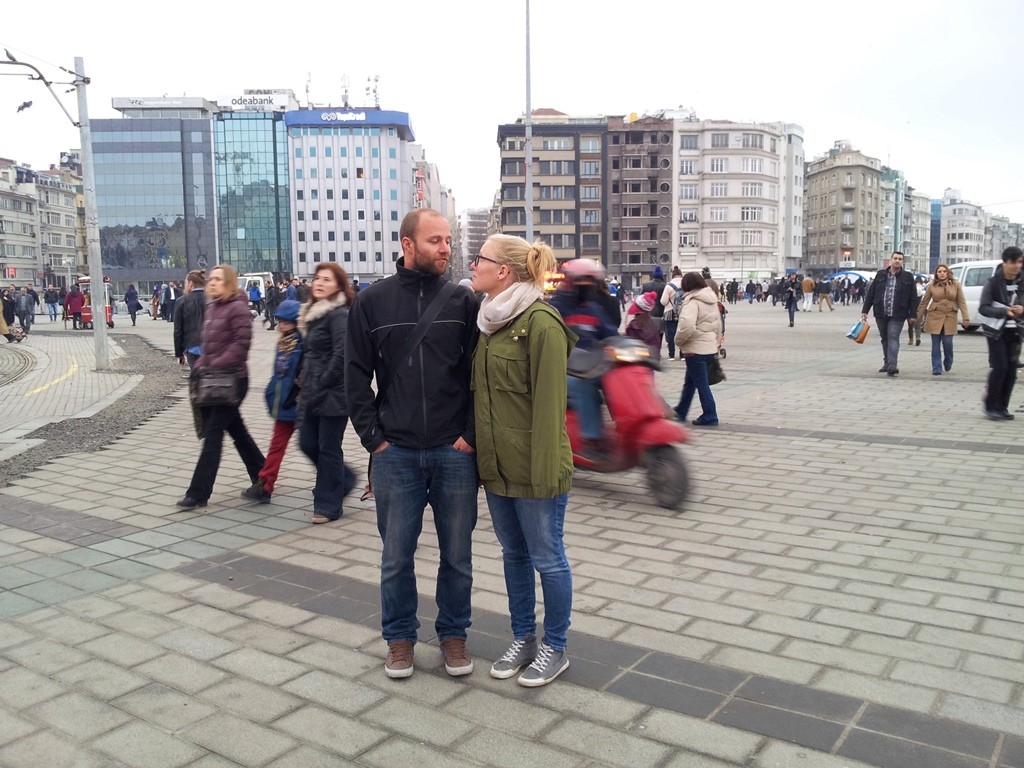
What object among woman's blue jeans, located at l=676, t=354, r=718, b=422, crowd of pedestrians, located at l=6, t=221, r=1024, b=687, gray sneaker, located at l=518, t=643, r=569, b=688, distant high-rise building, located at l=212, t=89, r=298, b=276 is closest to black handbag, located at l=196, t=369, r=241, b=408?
crowd of pedestrians, located at l=6, t=221, r=1024, b=687

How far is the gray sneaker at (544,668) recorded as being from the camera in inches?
138

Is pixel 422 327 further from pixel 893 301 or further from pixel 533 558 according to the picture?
pixel 893 301

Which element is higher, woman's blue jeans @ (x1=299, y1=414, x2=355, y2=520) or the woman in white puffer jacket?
the woman in white puffer jacket

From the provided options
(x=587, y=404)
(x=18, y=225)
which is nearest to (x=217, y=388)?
(x=587, y=404)

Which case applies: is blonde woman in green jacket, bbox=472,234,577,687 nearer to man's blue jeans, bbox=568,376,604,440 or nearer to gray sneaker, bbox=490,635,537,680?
gray sneaker, bbox=490,635,537,680

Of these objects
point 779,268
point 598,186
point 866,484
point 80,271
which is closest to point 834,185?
point 779,268

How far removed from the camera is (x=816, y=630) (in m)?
4.06

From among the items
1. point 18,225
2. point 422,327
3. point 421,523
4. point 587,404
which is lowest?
point 421,523

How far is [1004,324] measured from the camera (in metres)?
9.56

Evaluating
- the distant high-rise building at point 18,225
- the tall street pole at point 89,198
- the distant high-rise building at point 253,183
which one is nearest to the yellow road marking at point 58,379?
the tall street pole at point 89,198

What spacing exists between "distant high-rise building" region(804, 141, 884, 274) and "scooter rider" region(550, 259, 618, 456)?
119653mm

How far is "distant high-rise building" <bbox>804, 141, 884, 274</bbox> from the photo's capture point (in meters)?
122

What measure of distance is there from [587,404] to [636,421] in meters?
0.42

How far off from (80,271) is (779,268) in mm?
102768
